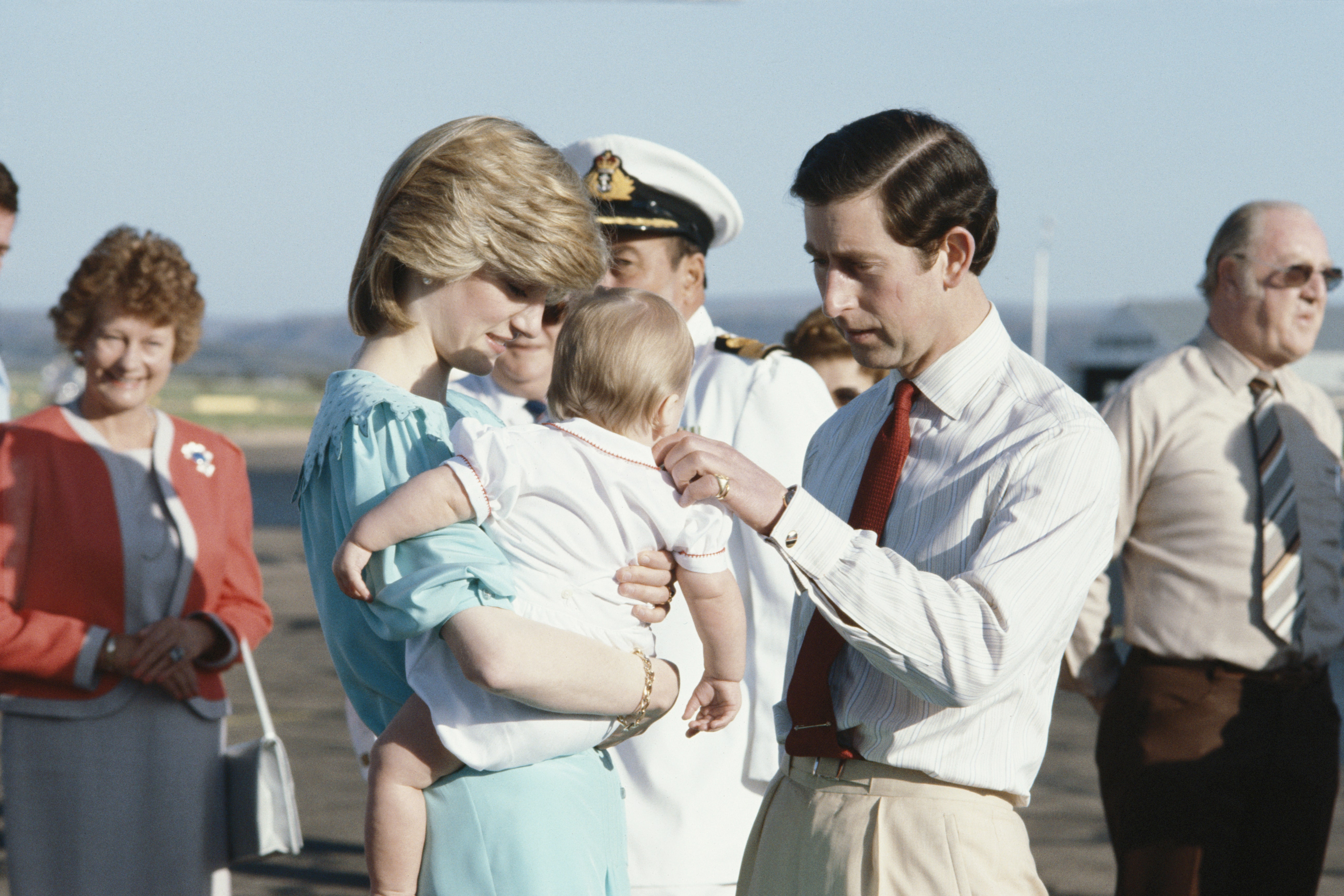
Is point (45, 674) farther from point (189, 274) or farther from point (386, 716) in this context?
point (386, 716)

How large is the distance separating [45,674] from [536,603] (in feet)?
7.03

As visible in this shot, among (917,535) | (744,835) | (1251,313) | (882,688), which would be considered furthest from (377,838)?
(1251,313)

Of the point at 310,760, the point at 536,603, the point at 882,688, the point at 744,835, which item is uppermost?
the point at 536,603

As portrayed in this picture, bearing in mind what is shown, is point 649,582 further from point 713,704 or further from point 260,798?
point 260,798

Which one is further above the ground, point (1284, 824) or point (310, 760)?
point (1284, 824)

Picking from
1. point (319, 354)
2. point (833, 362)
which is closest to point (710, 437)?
point (833, 362)

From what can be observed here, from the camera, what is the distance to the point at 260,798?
11.1 feet

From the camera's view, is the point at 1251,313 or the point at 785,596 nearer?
the point at 785,596

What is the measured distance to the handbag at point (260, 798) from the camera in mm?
3324

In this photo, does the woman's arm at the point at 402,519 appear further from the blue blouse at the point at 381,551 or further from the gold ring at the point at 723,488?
the gold ring at the point at 723,488

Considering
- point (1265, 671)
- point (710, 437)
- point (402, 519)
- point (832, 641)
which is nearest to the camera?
point (402, 519)

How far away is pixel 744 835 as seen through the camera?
9.46ft

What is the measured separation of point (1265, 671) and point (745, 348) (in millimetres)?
1862

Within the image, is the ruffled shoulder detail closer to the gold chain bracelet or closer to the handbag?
the gold chain bracelet
